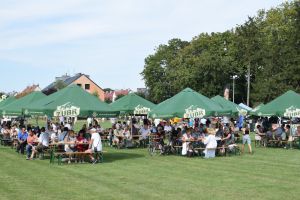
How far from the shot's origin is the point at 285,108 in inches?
1061

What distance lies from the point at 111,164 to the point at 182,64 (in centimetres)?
6085

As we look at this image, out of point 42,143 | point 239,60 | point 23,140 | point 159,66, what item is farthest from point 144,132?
point 159,66

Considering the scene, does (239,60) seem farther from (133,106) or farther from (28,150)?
(28,150)

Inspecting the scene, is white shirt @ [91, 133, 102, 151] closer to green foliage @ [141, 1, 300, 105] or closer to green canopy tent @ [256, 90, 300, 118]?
green canopy tent @ [256, 90, 300, 118]

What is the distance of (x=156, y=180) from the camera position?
15.0 meters

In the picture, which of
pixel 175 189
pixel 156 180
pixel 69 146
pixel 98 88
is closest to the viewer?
pixel 175 189

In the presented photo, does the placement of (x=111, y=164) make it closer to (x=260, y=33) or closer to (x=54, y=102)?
(x=54, y=102)

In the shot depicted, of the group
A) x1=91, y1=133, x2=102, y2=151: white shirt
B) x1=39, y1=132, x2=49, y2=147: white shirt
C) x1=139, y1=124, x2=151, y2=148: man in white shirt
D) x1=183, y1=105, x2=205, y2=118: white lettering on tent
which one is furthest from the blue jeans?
x1=139, y1=124, x2=151, y2=148: man in white shirt

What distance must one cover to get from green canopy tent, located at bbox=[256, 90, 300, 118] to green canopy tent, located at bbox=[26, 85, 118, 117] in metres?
10.3

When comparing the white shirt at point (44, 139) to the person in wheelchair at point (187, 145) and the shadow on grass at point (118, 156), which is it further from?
the person in wheelchair at point (187, 145)

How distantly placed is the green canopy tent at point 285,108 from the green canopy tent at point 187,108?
4158mm

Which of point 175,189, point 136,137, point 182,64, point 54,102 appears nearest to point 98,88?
point 182,64

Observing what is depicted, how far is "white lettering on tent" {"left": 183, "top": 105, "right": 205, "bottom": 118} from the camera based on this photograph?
22781 millimetres

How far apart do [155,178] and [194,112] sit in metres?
8.05
